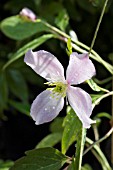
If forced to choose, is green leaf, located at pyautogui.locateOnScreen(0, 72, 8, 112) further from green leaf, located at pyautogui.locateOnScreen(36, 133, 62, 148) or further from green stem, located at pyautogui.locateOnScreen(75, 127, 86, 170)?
green stem, located at pyautogui.locateOnScreen(75, 127, 86, 170)

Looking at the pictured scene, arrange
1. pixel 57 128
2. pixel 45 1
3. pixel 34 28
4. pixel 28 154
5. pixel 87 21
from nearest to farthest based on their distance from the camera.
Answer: pixel 28 154 < pixel 34 28 < pixel 57 128 < pixel 45 1 < pixel 87 21

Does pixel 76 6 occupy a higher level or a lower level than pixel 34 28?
lower

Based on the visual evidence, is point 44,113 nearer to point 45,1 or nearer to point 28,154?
point 28,154

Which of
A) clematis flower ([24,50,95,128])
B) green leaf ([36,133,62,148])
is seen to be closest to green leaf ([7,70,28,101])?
green leaf ([36,133,62,148])

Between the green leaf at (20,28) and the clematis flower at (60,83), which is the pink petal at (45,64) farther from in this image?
the green leaf at (20,28)

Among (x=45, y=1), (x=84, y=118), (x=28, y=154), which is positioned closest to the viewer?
(x=84, y=118)

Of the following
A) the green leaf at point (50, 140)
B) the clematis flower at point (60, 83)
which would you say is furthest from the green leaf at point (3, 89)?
the clematis flower at point (60, 83)

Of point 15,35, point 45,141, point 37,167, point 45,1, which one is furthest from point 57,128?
point 37,167
